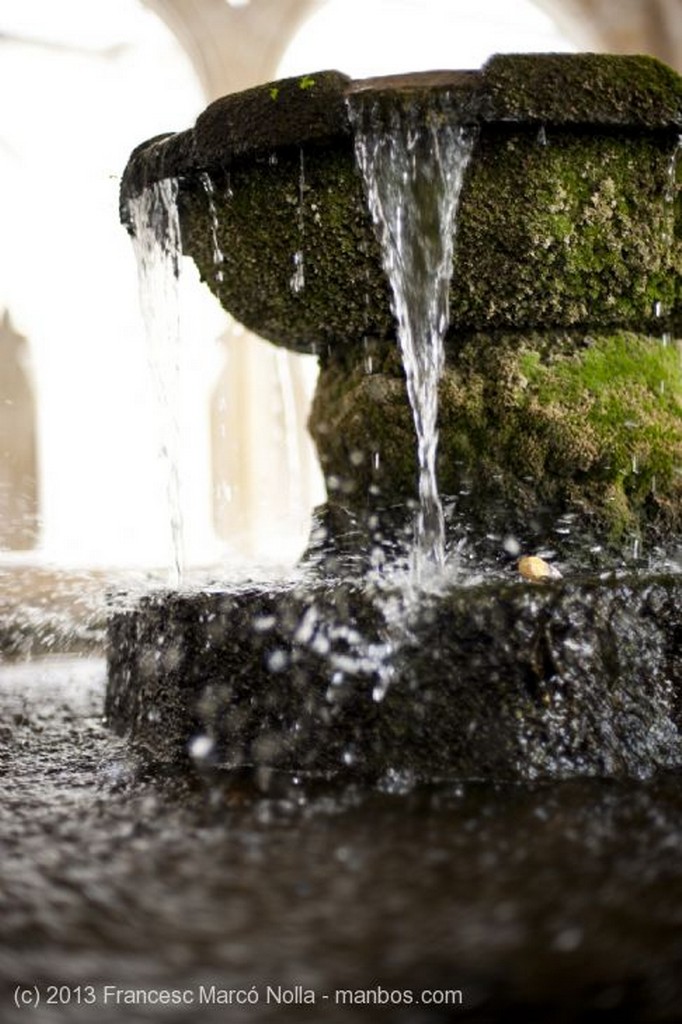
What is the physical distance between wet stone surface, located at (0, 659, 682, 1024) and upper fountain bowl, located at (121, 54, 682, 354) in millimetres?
965

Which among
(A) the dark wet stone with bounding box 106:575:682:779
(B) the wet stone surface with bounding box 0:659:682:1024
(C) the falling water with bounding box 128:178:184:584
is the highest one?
(C) the falling water with bounding box 128:178:184:584

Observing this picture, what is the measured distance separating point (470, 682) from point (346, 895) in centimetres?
54

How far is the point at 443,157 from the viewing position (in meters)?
1.96

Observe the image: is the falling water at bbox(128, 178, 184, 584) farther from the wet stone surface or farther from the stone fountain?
the wet stone surface

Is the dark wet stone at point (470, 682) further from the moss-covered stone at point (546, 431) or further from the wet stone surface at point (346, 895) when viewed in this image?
A: the moss-covered stone at point (546, 431)

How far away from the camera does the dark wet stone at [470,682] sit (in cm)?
163

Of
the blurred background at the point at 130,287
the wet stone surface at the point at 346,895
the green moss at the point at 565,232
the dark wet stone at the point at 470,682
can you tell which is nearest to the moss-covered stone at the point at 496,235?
the green moss at the point at 565,232

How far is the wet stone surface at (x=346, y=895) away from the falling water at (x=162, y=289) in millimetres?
1121

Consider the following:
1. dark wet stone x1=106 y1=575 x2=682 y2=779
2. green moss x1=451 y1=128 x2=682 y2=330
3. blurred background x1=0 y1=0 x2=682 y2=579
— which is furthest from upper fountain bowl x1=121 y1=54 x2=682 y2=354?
blurred background x1=0 y1=0 x2=682 y2=579

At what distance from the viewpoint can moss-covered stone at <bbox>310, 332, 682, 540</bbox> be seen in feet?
7.04

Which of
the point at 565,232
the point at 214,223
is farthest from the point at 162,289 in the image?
the point at 565,232

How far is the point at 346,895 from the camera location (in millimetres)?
1156

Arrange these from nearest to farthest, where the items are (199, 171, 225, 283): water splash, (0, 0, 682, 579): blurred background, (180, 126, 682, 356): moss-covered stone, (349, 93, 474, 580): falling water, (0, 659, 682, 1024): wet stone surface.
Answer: (0, 659, 682, 1024): wet stone surface
(349, 93, 474, 580): falling water
(180, 126, 682, 356): moss-covered stone
(199, 171, 225, 283): water splash
(0, 0, 682, 579): blurred background

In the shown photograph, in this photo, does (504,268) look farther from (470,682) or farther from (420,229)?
(470,682)
